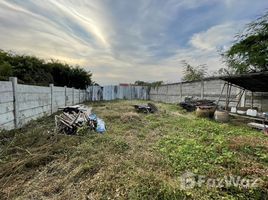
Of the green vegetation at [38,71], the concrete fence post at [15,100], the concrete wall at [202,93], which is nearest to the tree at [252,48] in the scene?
the concrete wall at [202,93]

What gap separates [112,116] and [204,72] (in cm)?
1293

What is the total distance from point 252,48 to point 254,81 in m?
1.96

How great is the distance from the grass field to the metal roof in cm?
256

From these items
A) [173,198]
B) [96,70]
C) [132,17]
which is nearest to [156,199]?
[173,198]

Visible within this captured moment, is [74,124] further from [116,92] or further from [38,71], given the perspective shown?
[116,92]

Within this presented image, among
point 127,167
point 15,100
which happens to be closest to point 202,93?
point 127,167

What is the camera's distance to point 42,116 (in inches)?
237

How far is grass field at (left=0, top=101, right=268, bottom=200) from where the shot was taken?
1.94m

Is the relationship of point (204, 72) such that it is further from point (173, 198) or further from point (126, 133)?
point (173, 198)

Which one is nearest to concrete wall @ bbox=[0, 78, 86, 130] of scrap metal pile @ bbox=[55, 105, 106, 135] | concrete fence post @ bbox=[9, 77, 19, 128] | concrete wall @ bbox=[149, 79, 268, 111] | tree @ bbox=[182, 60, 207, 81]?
concrete fence post @ bbox=[9, 77, 19, 128]

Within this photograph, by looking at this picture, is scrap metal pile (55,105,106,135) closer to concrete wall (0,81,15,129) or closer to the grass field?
the grass field

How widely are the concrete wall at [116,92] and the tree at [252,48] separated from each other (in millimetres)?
12364

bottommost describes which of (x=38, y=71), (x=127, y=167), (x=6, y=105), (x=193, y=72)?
(x=127, y=167)

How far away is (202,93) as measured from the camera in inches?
399
